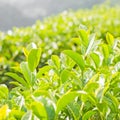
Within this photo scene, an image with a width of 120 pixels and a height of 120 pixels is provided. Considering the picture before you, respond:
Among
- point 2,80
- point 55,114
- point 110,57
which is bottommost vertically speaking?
point 55,114

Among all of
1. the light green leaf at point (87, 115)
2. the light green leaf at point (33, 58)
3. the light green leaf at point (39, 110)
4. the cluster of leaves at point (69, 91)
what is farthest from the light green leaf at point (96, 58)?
the light green leaf at point (39, 110)

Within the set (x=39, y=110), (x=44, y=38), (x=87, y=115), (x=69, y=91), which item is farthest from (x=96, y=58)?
(x=44, y=38)

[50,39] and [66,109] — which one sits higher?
[50,39]

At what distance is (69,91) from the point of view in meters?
1.25

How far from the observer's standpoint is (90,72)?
1.79m

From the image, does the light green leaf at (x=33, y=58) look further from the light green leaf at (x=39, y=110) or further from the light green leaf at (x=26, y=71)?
the light green leaf at (x=39, y=110)

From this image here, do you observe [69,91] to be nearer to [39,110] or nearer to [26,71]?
[39,110]

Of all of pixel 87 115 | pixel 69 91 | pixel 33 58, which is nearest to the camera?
pixel 69 91

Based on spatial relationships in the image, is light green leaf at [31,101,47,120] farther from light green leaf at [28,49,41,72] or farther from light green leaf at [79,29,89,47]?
light green leaf at [79,29,89,47]

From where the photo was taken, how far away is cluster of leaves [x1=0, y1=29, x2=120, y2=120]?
1.21m

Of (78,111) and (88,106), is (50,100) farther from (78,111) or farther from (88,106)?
(88,106)

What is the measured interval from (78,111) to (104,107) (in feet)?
0.32

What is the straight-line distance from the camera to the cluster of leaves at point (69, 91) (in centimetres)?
121

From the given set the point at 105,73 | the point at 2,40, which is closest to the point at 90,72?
the point at 105,73
